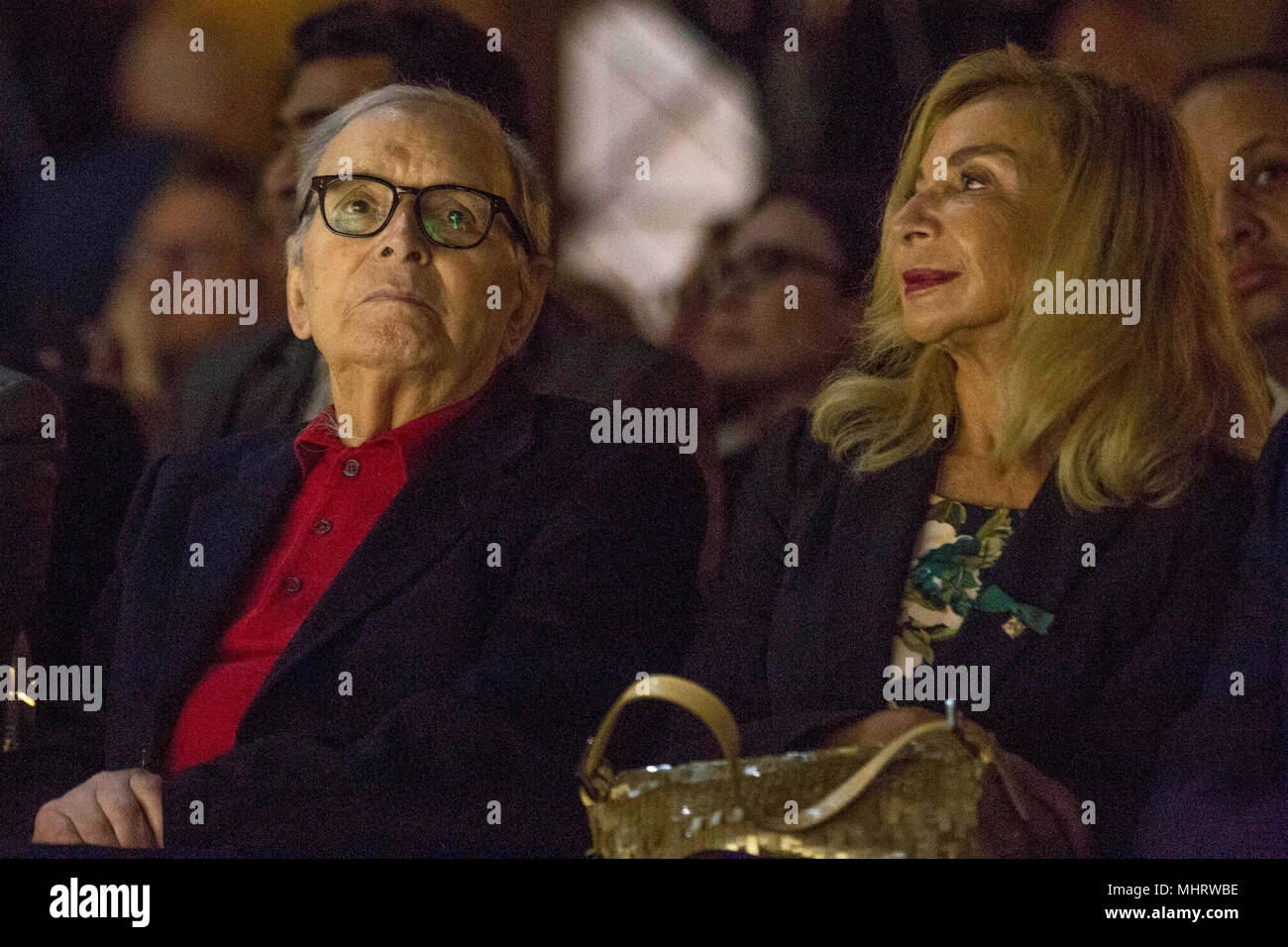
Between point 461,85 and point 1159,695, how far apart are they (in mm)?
1843

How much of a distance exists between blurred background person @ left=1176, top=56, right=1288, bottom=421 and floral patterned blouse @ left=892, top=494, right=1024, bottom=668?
2.15 feet

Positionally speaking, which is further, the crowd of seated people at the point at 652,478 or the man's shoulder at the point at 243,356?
the man's shoulder at the point at 243,356

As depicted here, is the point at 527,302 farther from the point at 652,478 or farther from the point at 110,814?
the point at 110,814

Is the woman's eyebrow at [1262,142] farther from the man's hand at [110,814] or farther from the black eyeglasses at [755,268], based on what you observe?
the man's hand at [110,814]

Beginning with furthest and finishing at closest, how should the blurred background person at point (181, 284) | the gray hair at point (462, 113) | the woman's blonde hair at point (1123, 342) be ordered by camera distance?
the blurred background person at point (181, 284), the gray hair at point (462, 113), the woman's blonde hair at point (1123, 342)

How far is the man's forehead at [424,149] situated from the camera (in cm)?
357

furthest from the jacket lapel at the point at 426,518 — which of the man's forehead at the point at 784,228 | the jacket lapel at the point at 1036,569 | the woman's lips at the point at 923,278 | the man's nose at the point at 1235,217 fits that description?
the man's nose at the point at 1235,217

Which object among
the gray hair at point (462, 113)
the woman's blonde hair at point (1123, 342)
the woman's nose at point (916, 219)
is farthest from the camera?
the gray hair at point (462, 113)

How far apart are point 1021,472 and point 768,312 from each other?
0.61m

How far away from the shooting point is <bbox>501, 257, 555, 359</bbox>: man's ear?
3654 mm

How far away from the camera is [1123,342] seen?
136 inches

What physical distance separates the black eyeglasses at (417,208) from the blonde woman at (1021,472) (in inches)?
29.4

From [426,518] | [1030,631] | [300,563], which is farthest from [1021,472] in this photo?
[300,563]

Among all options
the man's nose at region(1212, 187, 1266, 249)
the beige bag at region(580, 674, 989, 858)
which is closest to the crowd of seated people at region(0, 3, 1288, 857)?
the man's nose at region(1212, 187, 1266, 249)
